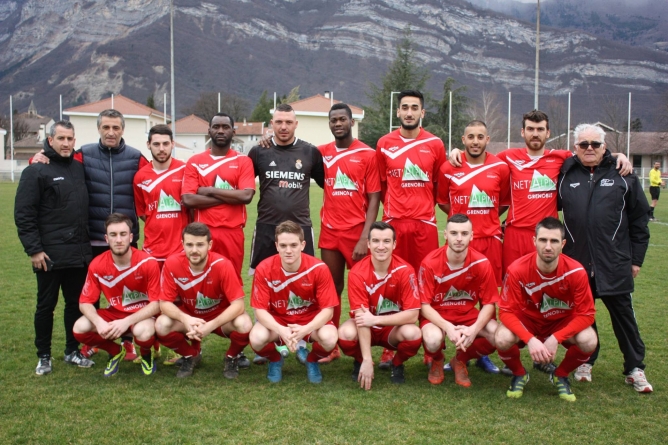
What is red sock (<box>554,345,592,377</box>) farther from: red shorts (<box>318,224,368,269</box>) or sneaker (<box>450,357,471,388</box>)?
red shorts (<box>318,224,368,269</box>)

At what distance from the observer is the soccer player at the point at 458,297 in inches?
168

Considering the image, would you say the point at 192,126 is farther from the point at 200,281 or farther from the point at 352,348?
the point at 352,348

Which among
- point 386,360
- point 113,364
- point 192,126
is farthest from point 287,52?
point 113,364

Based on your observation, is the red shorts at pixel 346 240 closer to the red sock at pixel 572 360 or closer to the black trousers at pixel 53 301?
the red sock at pixel 572 360

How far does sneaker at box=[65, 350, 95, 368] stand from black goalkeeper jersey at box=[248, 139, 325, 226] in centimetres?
179

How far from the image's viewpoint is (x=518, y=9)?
178500 mm

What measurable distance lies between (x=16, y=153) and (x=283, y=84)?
4783 cm

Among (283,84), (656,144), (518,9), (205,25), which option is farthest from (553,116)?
(518,9)

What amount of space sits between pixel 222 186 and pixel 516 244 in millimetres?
2433

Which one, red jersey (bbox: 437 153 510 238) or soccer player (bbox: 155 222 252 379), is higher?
red jersey (bbox: 437 153 510 238)

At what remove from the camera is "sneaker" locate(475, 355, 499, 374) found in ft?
15.5

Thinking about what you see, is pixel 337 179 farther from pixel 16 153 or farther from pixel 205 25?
pixel 205 25

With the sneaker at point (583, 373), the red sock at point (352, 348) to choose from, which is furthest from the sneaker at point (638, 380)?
the red sock at point (352, 348)

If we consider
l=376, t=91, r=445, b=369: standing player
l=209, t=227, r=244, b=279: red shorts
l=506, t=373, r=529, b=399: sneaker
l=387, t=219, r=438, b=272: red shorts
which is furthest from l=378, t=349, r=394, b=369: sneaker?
l=209, t=227, r=244, b=279: red shorts
